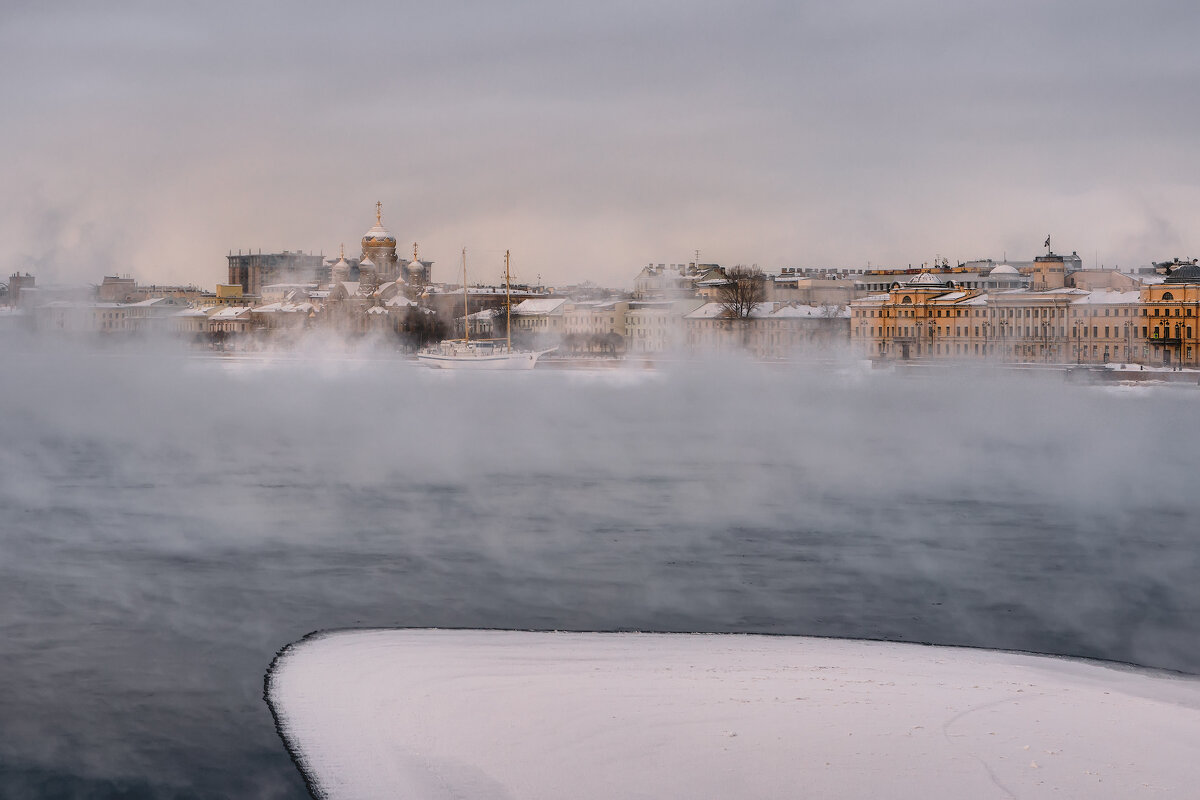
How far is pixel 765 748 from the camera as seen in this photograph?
6039mm

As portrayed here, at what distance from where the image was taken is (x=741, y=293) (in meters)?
69.9

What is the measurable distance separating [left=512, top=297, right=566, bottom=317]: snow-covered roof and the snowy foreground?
7234 cm

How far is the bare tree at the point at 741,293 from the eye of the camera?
69688 millimetres

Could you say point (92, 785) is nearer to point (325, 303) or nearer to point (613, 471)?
point (613, 471)

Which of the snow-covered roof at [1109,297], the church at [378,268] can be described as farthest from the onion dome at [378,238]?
the snow-covered roof at [1109,297]

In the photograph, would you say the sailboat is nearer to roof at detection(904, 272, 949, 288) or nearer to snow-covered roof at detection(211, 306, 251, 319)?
roof at detection(904, 272, 949, 288)

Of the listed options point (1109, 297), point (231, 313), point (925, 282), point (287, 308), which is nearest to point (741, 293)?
point (925, 282)

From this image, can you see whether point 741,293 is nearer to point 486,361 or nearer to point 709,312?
point 709,312

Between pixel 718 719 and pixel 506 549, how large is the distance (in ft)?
16.6

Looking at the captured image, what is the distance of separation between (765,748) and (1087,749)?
4.54ft

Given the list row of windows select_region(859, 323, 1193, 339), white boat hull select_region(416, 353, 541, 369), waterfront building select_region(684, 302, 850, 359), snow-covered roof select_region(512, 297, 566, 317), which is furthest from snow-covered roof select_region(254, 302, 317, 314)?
row of windows select_region(859, 323, 1193, 339)

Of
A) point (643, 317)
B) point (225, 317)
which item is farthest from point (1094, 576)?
point (225, 317)

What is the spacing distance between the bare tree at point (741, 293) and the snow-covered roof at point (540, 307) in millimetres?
10503

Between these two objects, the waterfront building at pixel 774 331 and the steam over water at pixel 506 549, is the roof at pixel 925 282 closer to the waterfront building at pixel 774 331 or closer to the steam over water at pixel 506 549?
the waterfront building at pixel 774 331
